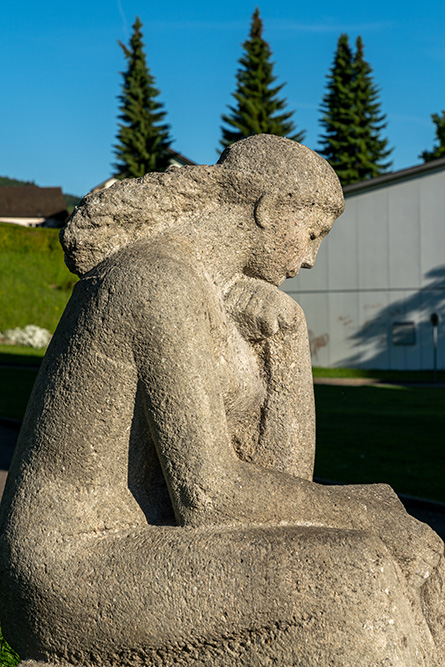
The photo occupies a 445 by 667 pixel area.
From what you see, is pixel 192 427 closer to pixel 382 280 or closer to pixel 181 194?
pixel 181 194

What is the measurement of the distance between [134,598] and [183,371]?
67cm

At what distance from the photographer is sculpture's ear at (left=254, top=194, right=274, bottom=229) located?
2582 millimetres

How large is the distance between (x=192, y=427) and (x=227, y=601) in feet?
1.64

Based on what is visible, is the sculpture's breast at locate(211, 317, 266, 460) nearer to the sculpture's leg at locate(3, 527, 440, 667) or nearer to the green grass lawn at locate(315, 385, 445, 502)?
the sculpture's leg at locate(3, 527, 440, 667)

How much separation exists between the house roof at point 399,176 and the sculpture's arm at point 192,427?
61.0 feet

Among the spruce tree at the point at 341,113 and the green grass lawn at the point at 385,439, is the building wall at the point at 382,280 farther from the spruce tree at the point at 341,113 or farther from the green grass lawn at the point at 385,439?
the spruce tree at the point at 341,113

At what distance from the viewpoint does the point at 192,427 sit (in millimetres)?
2145

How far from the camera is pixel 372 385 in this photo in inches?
716

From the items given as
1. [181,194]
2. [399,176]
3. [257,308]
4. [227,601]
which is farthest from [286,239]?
[399,176]

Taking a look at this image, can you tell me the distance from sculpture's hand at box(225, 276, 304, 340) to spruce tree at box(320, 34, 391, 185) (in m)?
38.6

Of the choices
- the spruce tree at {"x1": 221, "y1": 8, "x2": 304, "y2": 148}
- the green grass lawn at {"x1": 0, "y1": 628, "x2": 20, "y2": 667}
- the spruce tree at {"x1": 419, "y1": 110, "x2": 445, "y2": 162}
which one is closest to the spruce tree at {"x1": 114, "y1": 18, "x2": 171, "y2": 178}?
the spruce tree at {"x1": 221, "y1": 8, "x2": 304, "y2": 148}

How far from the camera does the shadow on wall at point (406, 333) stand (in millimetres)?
21141

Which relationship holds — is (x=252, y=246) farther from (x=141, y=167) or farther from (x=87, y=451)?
(x=141, y=167)

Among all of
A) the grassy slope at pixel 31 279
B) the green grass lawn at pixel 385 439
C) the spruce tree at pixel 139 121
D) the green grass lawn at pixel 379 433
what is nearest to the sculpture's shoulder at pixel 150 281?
the green grass lawn at pixel 379 433
